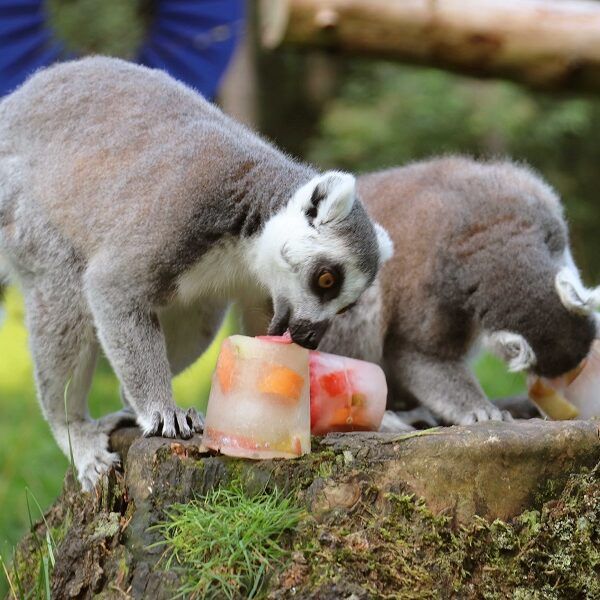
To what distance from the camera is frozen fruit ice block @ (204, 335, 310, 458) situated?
3.56m

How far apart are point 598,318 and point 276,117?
34.5 ft

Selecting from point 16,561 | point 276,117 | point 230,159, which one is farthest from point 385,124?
point 16,561

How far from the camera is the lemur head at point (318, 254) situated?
431cm

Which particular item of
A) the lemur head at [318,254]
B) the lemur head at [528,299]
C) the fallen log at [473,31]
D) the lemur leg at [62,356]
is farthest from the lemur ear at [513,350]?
the fallen log at [473,31]

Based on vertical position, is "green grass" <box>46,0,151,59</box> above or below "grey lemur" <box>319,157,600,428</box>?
above

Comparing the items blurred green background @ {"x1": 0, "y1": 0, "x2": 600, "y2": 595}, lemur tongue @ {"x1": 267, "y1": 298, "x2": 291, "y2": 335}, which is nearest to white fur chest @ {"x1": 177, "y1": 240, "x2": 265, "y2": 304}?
lemur tongue @ {"x1": 267, "y1": 298, "x2": 291, "y2": 335}

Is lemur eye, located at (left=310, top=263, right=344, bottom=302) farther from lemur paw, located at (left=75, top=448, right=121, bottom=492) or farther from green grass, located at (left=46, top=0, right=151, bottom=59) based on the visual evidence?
green grass, located at (left=46, top=0, right=151, bottom=59)

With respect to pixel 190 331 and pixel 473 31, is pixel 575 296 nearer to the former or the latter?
pixel 190 331

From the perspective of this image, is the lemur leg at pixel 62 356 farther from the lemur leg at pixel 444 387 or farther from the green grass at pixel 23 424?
the lemur leg at pixel 444 387

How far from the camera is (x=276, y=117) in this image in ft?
50.1

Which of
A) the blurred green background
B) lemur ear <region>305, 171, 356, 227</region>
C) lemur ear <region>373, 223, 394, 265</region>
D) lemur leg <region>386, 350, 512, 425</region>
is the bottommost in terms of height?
the blurred green background

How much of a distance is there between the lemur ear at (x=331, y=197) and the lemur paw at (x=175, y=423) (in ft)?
3.24

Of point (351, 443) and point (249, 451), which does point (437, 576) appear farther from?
point (249, 451)

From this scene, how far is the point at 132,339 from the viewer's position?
172 inches
